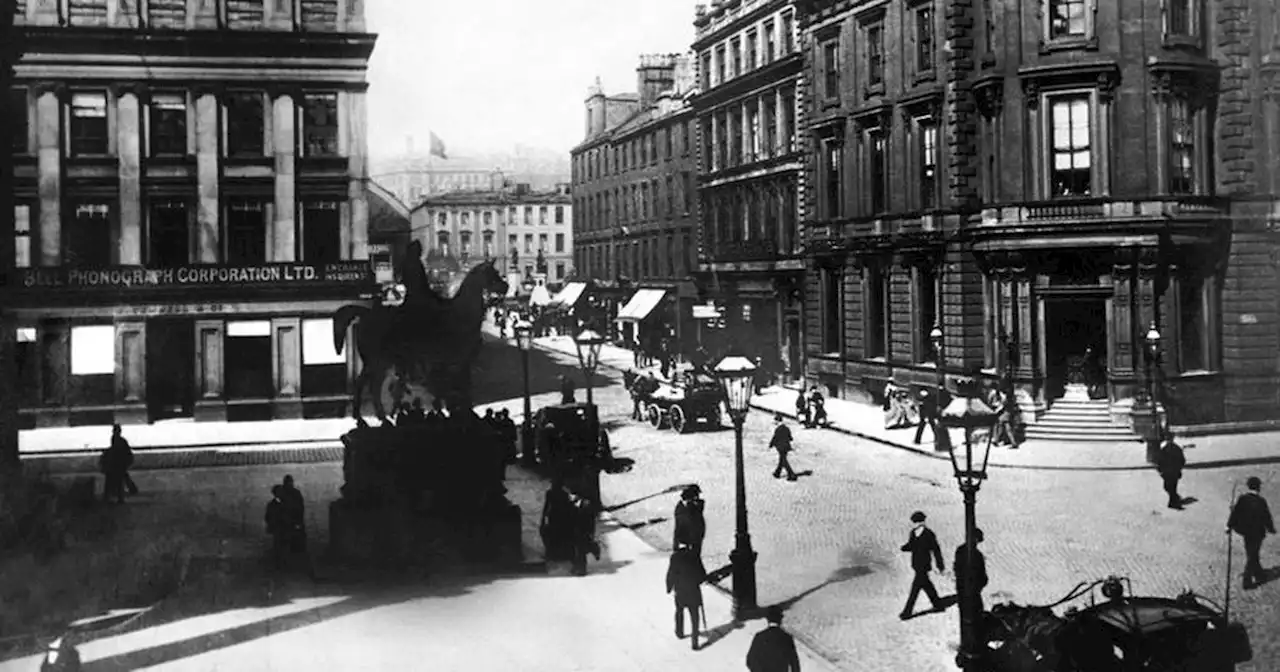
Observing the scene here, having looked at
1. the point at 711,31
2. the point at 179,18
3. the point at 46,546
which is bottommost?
the point at 46,546

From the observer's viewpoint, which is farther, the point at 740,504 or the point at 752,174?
the point at 752,174

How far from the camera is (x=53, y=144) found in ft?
69.7

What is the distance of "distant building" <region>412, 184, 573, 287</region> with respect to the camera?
1689cm

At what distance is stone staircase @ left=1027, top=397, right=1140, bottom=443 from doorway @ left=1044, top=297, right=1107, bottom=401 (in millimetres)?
1232

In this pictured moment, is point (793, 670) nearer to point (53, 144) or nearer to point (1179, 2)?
point (53, 144)

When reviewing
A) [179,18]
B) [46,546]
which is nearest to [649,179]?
[179,18]

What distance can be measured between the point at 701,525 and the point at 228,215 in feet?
47.3

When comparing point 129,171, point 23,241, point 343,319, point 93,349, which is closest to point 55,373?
point 93,349

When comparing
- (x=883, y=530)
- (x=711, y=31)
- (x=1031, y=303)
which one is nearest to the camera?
(x=883, y=530)

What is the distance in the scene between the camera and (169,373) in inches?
1048

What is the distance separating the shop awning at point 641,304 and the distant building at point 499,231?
1217cm

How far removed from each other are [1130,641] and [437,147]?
11.1m

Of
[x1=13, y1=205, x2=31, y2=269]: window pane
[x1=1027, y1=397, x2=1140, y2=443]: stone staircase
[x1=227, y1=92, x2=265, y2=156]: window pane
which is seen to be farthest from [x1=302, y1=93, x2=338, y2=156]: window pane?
[x1=1027, y1=397, x2=1140, y2=443]: stone staircase

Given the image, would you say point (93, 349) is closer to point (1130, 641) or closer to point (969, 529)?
point (969, 529)
